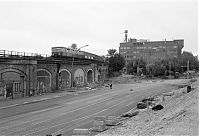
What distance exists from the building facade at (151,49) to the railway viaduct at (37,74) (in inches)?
4515

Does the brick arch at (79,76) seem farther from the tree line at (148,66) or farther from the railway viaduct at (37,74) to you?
the tree line at (148,66)

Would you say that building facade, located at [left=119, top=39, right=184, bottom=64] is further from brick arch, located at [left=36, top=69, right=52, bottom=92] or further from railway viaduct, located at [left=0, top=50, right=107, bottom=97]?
brick arch, located at [left=36, top=69, right=52, bottom=92]

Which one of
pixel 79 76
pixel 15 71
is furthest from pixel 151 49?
Result: pixel 15 71

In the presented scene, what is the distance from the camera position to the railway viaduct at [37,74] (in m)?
47.0

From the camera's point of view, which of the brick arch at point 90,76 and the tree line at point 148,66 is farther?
the tree line at point 148,66

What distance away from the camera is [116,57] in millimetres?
119500

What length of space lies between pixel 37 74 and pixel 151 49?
140440 millimetres

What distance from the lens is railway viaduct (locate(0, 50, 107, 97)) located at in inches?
1849

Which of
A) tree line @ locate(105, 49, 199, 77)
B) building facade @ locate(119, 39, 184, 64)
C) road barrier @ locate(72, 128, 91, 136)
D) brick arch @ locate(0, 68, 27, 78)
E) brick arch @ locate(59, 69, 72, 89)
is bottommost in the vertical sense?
road barrier @ locate(72, 128, 91, 136)

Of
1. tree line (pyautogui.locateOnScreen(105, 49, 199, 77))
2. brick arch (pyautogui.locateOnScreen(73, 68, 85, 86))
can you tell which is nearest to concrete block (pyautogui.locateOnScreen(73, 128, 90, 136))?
brick arch (pyautogui.locateOnScreen(73, 68, 85, 86))

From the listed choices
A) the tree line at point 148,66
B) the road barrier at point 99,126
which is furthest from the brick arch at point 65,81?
the tree line at point 148,66

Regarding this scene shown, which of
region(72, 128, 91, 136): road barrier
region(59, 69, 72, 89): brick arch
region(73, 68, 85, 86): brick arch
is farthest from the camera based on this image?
region(73, 68, 85, 86): brick arch

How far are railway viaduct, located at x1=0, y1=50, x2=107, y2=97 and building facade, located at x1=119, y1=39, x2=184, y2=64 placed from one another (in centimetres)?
11469

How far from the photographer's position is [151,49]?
18612cm
